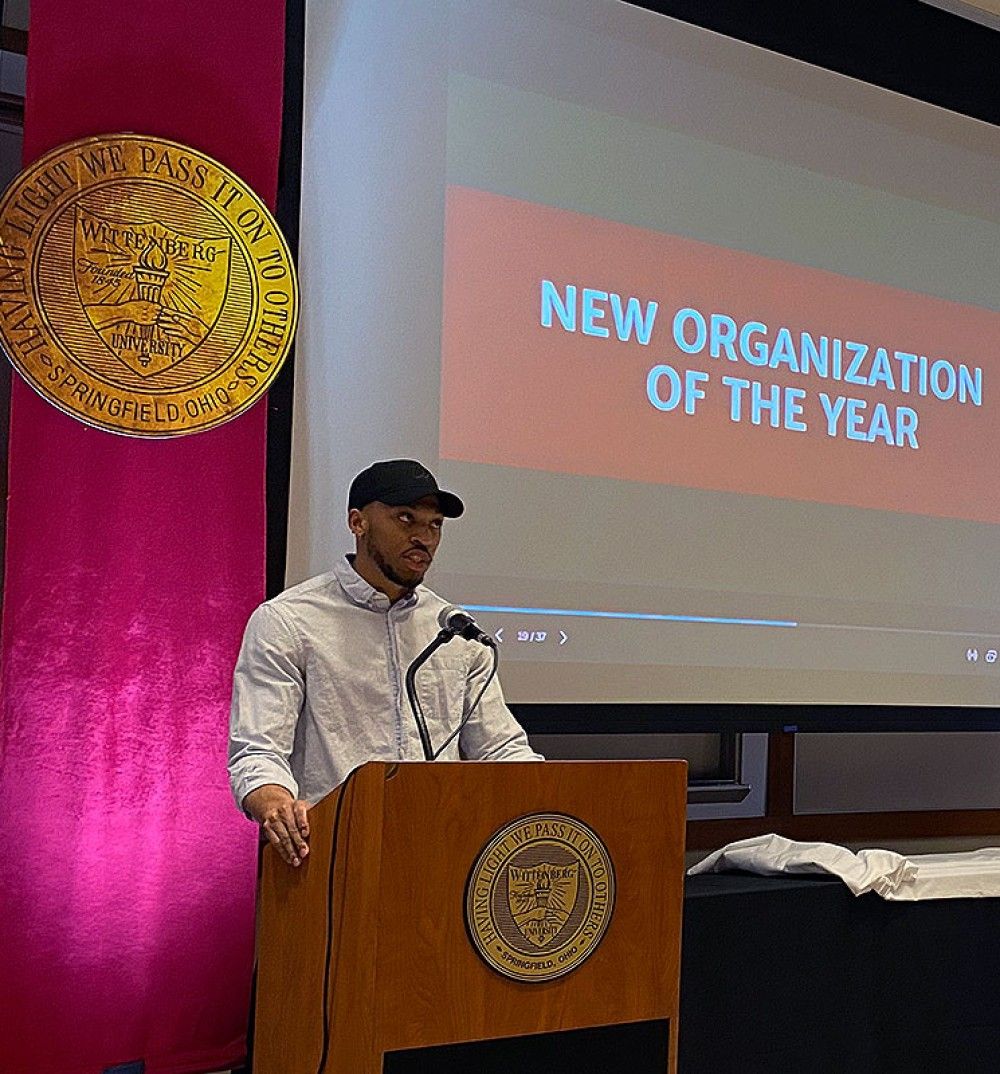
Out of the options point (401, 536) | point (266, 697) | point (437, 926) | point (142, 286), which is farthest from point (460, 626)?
point (142, 286)

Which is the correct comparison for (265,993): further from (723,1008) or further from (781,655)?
(781,655)

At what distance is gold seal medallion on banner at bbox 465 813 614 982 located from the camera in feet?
6.82

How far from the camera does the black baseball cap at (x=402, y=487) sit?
248 cm

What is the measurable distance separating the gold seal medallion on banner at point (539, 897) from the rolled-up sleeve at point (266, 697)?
436 mm

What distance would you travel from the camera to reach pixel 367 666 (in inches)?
102

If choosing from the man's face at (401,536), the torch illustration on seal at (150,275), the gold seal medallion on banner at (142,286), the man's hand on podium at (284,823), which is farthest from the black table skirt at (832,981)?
the torch illustration on seal at (150,275)

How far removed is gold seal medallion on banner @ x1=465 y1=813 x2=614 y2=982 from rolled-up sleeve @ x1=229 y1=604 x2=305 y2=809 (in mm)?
436

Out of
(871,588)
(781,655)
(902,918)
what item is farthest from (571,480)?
(902,918)

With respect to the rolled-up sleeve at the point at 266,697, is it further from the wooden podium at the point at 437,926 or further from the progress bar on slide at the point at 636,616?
the progress bar on slide at the point at 636,616

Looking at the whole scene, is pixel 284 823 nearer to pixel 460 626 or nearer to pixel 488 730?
pixel 460 626

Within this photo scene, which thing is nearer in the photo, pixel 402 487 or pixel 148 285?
pixel 402 487

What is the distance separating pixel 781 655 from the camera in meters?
3.85

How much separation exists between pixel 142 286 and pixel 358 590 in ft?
2.80

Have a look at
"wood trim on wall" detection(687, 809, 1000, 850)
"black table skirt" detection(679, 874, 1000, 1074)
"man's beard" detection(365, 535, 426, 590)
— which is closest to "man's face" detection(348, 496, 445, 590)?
"man's beard" detection(365, 535, 426, 590)
